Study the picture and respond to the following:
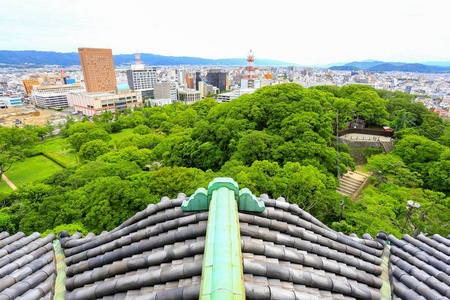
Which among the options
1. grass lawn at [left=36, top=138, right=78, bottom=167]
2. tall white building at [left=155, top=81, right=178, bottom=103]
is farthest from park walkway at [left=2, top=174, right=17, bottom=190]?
tall white building at [left=155, top=81, right=178, bottom=103]

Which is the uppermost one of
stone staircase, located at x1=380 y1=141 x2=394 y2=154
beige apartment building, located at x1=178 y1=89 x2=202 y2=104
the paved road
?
the paved road

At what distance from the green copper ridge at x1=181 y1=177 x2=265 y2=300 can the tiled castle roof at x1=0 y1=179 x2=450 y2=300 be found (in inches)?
2.3

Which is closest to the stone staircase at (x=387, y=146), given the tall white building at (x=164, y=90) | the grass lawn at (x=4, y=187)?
the grass lawn at (x=4, y=187)

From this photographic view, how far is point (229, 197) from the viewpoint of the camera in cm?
444

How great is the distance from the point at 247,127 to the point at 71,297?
23256 mm

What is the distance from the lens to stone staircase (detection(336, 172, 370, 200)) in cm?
2136

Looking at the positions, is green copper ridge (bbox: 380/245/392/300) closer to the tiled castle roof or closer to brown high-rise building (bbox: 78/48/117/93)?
the tiled castle roof

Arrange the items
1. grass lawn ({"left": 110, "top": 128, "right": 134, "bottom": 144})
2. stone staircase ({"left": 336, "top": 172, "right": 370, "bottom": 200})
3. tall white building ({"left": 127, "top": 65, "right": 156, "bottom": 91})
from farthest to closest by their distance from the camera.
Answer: tall white building ({"left": 127, "top": 65, "right": 156, "bottom": 91}), grass lawn ({"left": 110, "top": 128, "right": 134, "bottom": 144}), stone staircase ({"left": 336, "top": 172, "right": 370, "bottom": 200})

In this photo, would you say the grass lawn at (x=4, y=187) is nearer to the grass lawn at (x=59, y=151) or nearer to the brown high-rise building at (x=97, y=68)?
the grass lawn at (x=59, y=151)

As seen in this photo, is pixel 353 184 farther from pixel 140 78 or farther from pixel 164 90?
pixel 140 78

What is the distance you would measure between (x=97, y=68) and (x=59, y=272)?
125286 millimetres

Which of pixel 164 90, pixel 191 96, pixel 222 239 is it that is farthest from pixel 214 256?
pixel 164 90

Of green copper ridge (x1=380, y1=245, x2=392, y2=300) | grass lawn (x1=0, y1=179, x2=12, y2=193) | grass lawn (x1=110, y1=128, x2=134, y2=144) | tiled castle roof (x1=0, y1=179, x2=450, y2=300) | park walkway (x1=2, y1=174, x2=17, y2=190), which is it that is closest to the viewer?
tiled castle roof (x1=0, y1=179, x2=450, y2=300)

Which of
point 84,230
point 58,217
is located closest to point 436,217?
point 84,230
